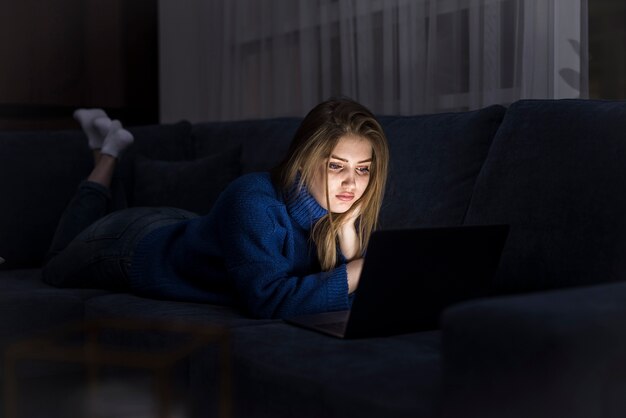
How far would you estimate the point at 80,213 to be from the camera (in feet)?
8.77

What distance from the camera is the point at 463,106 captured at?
2.74 m

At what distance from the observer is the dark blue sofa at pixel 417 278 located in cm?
109

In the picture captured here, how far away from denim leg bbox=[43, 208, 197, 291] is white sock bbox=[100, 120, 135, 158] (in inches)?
14.0

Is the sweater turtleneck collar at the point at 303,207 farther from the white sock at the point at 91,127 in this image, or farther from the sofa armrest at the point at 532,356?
the white sock at the point at 91,127

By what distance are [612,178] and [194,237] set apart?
0.99 metres

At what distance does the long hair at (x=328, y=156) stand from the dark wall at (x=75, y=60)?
262 centimetres

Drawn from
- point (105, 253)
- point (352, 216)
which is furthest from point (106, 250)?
point (352, 216)

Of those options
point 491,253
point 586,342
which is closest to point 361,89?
point 491,253

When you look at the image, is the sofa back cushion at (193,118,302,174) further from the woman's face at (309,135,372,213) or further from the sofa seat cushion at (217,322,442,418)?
the sofa seat cushion at (217,322,442,418)

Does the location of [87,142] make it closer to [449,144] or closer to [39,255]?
[39,255]

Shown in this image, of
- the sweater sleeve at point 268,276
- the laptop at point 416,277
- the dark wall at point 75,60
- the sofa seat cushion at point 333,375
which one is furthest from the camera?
the dark wall at point 75,60

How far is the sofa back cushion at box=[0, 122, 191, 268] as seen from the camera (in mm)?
2734

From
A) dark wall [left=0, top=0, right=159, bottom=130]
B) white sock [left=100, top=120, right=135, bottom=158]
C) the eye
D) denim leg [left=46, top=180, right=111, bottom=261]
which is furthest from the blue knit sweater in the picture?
dark wall [left=0, top=0, right=159, bottom=130]

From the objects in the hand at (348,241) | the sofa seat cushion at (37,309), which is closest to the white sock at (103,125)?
the sofa seat cushion at (37,309)
